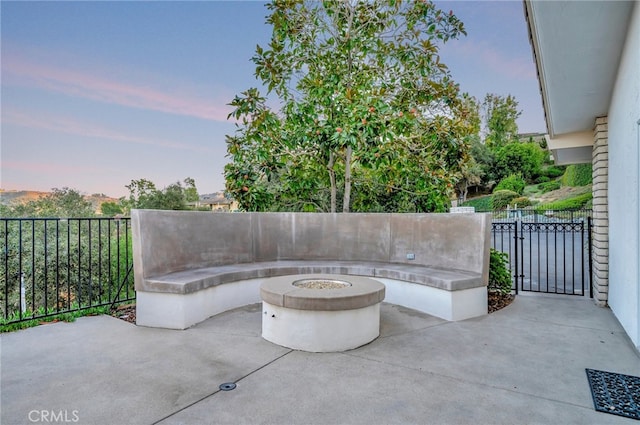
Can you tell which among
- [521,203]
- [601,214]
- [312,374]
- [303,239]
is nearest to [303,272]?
[303,239]

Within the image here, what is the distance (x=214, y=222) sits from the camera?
4883 millimetres

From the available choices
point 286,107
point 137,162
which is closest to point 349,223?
point 286,107

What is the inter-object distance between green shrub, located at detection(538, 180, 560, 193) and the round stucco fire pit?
32289mm

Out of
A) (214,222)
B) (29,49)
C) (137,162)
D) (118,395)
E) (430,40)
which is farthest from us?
(137,162)

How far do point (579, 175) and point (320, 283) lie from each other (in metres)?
29.0

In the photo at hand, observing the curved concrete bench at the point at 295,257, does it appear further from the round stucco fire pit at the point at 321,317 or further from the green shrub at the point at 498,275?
the round stucco fire pit at the point at 321,317

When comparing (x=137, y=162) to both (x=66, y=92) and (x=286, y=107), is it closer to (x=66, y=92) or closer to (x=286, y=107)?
(x=66, y=92)

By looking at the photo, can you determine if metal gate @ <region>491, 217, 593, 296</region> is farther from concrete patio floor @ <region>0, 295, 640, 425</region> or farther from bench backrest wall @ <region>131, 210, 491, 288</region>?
concrete patio floor @ <region>0, 295, 640, 425</region>

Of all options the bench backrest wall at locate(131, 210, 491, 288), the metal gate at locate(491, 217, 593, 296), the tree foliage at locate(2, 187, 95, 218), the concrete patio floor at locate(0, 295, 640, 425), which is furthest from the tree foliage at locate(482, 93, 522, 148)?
the concrete patio floor at locate(0, 295, 640, 425)

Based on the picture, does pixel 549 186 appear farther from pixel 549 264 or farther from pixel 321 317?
pixel 321 317

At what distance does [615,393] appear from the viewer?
7.56 feet

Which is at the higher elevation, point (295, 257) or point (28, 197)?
point (28, 197)

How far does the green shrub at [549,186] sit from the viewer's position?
96.5 ft

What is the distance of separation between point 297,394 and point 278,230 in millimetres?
3458
